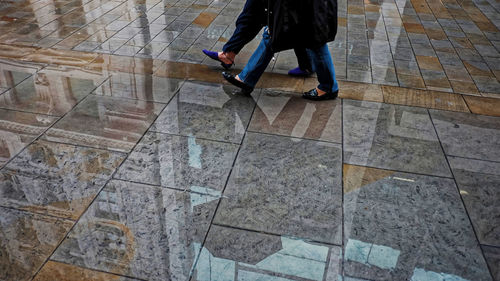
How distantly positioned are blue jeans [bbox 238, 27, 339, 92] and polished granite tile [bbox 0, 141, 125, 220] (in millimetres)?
1499

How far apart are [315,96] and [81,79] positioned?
2.40 meters

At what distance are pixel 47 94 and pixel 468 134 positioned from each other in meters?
3.88

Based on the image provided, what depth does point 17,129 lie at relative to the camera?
345 cm

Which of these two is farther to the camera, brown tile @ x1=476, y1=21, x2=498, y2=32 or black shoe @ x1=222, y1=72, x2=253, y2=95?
brown tile @ x1=476, y1=21, x2=498, y2=32

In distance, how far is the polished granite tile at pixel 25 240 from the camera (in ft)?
7.43

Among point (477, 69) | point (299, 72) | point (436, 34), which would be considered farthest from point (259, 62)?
point (436, 34)

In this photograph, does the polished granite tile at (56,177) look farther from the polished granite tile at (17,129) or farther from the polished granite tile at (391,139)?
the polished granite tile at (391,139)

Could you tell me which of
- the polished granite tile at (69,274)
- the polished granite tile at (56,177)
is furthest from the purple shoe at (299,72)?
the polished granite tile at (69,274)

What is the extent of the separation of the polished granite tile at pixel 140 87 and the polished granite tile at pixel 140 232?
1.35 m

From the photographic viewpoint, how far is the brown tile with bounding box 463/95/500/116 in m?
3.98

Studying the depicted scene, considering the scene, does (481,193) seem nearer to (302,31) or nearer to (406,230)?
(406,230)

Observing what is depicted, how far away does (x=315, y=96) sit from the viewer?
160 inches

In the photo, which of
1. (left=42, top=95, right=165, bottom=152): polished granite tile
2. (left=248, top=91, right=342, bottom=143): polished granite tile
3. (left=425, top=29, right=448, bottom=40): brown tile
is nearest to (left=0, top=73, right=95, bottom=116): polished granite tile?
(left=42, top=95, right=165, bottom=152): polished granite tile

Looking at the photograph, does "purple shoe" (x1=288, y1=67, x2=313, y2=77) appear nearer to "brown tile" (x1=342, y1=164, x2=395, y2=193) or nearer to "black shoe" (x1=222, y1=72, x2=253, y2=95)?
"black shoe" (x1=222, y1=72, x2=253, y2=95)
